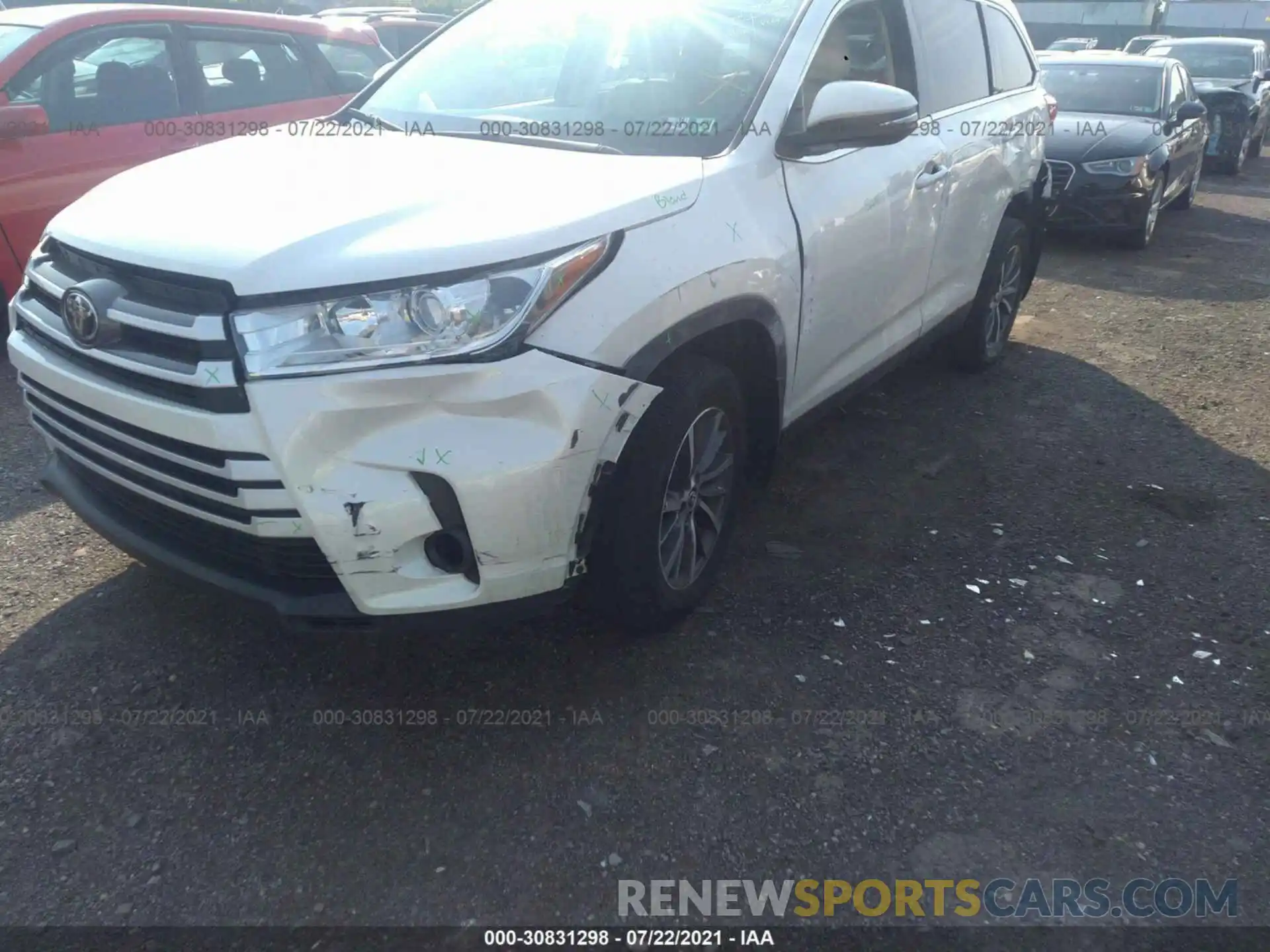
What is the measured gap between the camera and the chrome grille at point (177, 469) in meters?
2.24

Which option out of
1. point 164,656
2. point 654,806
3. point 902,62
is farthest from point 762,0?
point 164,656

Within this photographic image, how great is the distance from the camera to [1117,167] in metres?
8.23

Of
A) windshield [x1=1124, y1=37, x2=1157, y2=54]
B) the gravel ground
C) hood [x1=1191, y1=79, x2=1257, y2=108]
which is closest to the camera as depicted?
the gravel ground

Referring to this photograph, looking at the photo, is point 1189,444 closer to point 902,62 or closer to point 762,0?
point 902,62

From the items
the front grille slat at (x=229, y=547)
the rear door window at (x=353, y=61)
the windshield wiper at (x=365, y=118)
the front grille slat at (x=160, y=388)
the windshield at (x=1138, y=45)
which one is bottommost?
the front grille slat at (x=229, y=547)

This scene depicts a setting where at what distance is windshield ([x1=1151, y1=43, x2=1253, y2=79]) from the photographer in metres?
13.9

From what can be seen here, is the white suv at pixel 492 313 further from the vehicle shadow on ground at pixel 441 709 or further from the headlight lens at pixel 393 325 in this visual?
the vehicle shadow on ground at pixel 441 709

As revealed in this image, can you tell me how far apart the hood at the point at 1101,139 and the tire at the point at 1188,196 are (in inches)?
73.1

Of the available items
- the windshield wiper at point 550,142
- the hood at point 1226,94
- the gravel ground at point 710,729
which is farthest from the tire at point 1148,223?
the windshield wiper at point 550,142

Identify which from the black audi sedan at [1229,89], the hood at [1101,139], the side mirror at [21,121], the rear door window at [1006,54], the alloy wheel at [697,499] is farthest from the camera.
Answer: the black audi sedan at [1229,89]

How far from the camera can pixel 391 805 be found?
96.4 inches

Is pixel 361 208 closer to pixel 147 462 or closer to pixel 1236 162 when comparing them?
pixel 147 462

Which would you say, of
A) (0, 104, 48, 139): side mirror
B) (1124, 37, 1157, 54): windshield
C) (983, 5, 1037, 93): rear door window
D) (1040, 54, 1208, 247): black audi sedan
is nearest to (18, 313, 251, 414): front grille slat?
(0, 104, 48, 139): side mirror

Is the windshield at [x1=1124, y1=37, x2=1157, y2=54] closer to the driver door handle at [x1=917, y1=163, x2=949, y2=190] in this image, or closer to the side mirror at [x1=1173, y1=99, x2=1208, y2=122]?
the side mirror at [x1=1173, y1=99, x2=1208, y2=122]
